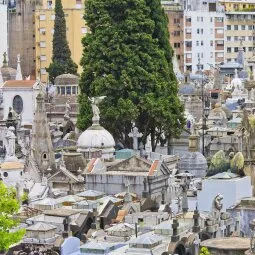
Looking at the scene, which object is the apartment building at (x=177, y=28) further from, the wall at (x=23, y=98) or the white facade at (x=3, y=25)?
the wall at (x=23, y=98)

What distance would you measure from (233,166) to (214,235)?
590 centimetres

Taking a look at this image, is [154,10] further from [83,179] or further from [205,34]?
[205,34]

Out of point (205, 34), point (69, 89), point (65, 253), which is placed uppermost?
point (205, 34)

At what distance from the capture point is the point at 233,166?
108 feet

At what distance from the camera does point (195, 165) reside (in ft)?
123

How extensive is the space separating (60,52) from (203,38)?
92.3ft

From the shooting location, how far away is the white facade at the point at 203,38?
11019 centimetres

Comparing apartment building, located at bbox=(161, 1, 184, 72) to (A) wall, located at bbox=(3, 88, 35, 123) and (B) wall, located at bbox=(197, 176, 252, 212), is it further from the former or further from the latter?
(B) wall, located at bbox=(197, 176, 252, 212)

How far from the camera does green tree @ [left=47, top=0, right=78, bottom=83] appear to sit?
86.4 meters

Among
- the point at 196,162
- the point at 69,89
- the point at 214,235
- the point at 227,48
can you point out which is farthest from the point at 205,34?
the point at 214,235

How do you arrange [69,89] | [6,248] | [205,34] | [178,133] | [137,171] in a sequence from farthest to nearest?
[205,34] → [69,89] → [178,133] → [137,171] → [6,248]

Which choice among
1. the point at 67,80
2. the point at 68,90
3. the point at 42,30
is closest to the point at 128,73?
the point at 68,90

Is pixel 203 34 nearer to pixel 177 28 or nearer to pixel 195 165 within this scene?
pixel 177 28

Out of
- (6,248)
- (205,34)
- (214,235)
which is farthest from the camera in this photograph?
(205,34)
